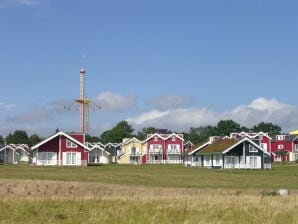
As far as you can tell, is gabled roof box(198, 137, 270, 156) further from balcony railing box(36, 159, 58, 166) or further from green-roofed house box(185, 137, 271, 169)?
balcony railing box(36, 159, 58, 166)

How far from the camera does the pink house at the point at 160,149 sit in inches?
5418

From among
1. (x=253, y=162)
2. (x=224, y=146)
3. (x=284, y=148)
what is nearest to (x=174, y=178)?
(x=224, y=146)

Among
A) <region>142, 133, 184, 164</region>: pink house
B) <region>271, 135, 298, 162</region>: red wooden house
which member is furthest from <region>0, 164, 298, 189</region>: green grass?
<region>271, 135, 298, 162</region>: red wooden house

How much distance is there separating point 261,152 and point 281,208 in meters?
75.4

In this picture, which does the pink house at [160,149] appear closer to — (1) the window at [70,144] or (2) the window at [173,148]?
(2) the window at [173,148]

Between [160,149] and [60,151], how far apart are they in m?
44.2

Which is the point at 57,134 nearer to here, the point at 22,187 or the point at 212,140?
the point at 212,140

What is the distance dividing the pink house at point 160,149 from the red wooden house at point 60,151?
41755 mm

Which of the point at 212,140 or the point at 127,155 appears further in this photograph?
the point at 127,155

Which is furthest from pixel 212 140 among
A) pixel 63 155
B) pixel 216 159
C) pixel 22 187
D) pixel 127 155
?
pixel 22 187

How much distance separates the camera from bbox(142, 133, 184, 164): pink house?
452 ft

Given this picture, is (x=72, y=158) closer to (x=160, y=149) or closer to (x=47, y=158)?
(x=47, y=158)

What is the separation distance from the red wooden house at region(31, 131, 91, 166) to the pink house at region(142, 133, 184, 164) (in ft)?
137

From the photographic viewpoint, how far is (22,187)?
35031mm
